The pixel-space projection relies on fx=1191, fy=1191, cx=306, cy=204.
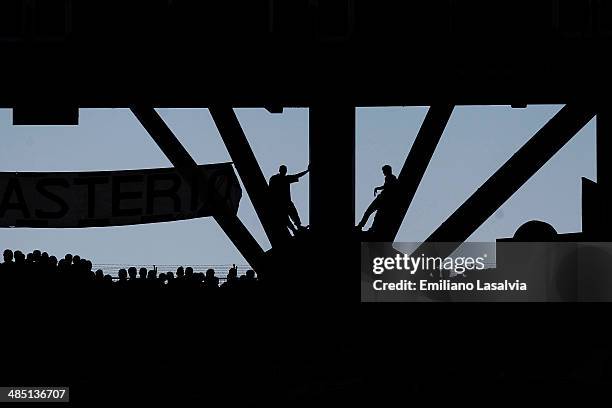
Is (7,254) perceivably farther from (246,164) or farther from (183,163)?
(246,164)

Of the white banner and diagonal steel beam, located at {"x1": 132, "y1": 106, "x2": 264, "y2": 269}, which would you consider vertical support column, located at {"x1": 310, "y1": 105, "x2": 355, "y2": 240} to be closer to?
diagonal steel beam, located at {"x1": 132, "y1": 106, "x2": 264, "y2": 269}

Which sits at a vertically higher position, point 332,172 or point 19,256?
point 332,172

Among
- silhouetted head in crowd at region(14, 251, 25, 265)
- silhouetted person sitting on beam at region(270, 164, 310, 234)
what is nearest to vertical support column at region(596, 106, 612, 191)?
silhouetted person sitting on beam at region(270, 164, 310, 234)

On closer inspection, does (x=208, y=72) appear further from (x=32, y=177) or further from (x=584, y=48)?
(x=32, y=177)

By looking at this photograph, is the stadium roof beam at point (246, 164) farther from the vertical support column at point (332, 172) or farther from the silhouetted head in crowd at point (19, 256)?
the silhouetted head in crowd at point (19, 256)

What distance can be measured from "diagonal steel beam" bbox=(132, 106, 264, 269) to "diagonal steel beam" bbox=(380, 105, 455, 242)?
2.16m

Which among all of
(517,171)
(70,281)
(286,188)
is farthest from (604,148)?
(70,281)

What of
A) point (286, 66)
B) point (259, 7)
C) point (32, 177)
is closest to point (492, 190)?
point (286, 66)

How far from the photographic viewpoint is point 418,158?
11055 millimetres

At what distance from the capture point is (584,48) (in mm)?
10516

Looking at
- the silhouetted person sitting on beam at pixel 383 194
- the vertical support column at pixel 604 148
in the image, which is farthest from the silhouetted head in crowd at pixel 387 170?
the vertical support column at pixel 604 148

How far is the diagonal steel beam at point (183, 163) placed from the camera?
12828 millimetres

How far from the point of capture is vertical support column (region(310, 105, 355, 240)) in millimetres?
10117

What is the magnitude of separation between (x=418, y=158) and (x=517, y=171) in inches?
37.3
